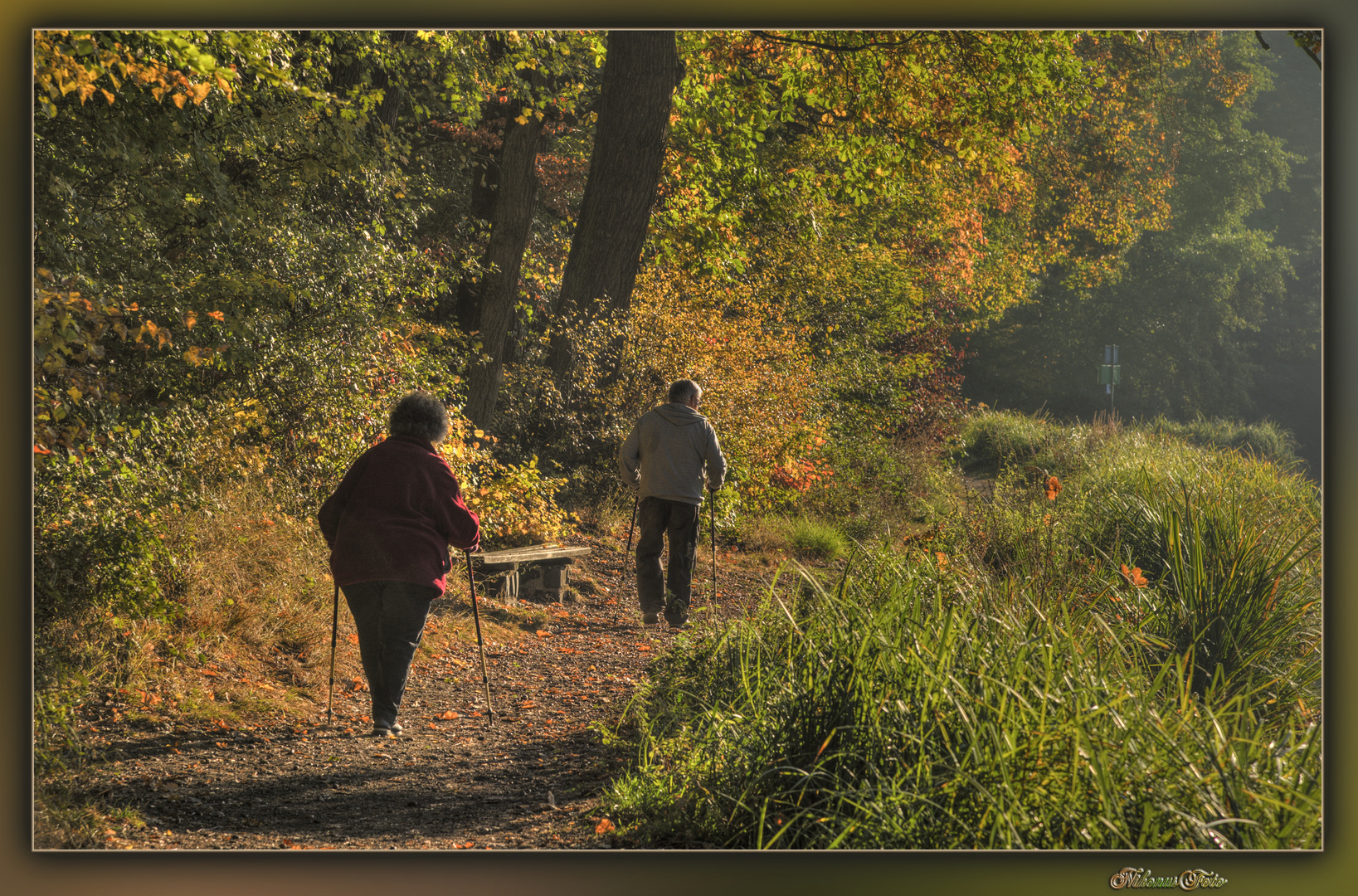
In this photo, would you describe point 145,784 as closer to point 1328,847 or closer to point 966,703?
point 966,703

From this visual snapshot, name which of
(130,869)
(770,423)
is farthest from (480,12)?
(770,423)

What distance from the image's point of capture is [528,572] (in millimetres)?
7996

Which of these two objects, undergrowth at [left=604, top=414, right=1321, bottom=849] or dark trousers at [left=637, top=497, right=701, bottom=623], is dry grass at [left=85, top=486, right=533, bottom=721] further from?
undergrowth at [left=604, top=414, right=1321, bottom=849]

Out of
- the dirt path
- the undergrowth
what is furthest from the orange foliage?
the undergrowth

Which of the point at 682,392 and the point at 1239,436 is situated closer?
the point at 1239,436

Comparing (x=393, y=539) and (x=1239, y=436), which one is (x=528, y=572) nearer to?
(x=393, y=539)

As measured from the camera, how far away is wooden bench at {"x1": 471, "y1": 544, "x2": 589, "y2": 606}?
24.7 feet

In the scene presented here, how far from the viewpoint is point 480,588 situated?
24.3 feet

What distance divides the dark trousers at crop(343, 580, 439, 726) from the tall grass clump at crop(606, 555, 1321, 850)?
4.80 feet

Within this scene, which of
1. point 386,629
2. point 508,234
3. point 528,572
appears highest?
point 508,234

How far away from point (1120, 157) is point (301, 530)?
6.24 m

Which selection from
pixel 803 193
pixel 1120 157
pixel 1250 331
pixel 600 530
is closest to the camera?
pixel 1250 331

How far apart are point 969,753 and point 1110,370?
435 cm

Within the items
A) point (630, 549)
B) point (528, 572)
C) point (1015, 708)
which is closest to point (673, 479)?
point (630, 549)
